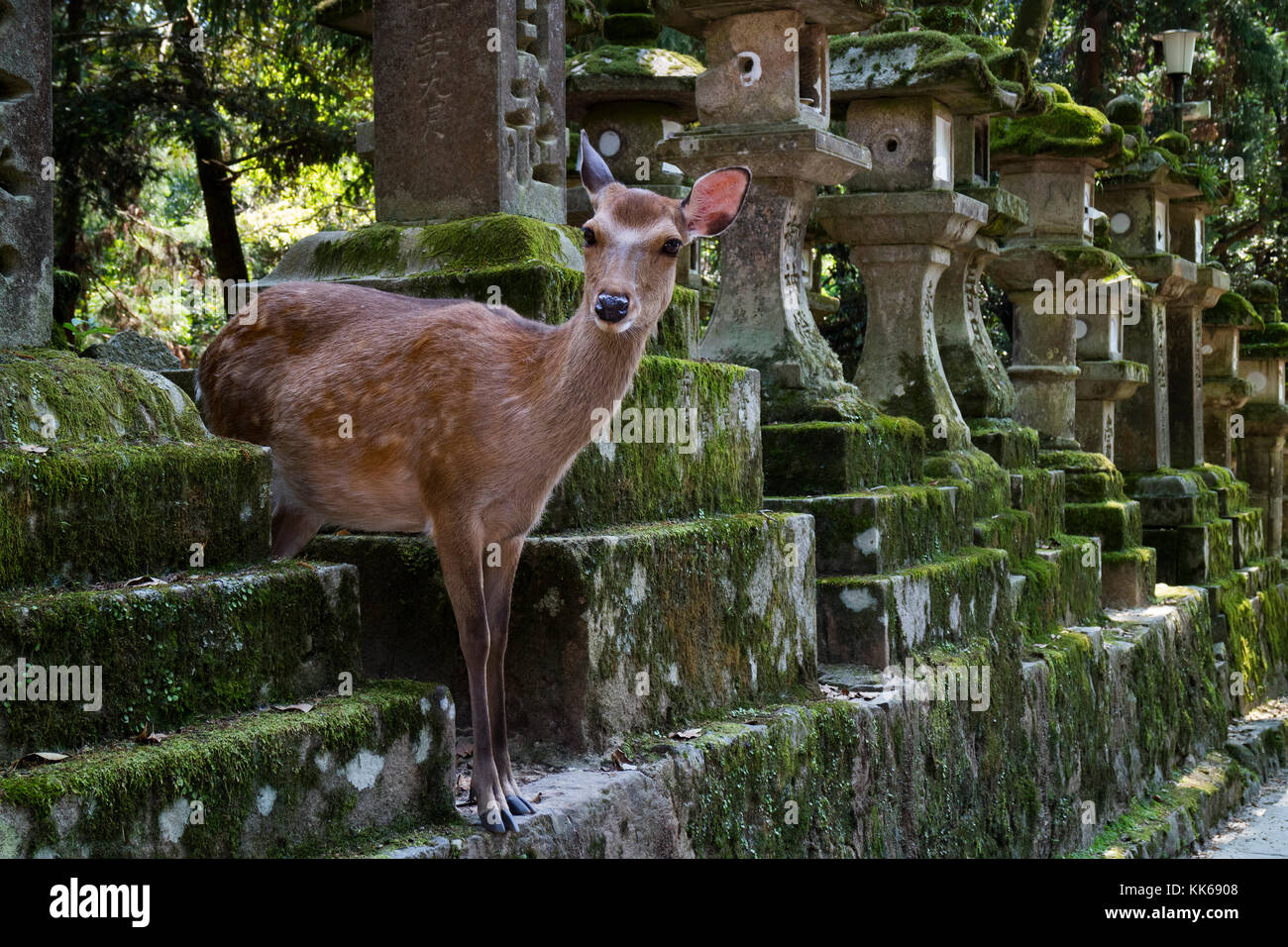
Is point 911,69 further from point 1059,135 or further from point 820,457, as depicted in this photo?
point 1059,135

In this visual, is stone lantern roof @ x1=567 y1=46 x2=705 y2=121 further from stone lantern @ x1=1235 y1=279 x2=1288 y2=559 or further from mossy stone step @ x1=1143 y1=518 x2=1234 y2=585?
stone lantern @ x1=1235 y1=279 x2=1288 y2=559

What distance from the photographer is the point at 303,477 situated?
476cm

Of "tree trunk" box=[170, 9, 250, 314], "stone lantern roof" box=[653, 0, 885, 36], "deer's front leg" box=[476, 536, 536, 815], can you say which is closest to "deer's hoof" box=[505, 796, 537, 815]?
"deer's front leg" box=[476, 536, 536, 815]

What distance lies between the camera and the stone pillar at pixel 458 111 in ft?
19.4

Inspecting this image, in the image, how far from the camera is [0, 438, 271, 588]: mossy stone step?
12.0 feet

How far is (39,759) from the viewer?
11.2ft

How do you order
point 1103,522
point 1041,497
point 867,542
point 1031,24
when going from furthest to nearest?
point 1031,24
point 1103,522
point 1041,497
point 867,542

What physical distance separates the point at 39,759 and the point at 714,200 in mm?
2510

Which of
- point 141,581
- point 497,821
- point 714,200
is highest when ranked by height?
point 714,200

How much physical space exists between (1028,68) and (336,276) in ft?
22.6

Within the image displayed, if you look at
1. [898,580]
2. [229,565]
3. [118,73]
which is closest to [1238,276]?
[118,73]

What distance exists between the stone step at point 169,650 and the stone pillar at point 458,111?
2177 mm

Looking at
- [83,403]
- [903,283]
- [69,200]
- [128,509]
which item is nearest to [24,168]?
[83,403]
